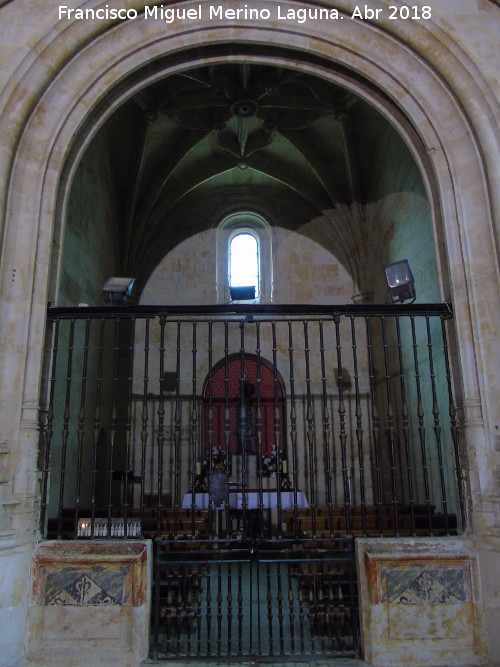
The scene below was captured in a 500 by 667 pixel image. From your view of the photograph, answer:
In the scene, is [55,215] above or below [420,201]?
below

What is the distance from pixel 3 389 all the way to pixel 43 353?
446 mm

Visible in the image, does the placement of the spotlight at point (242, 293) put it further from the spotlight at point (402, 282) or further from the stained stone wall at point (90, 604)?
the stained stone wall at point (90, 604)

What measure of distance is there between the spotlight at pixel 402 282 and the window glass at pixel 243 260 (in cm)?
592

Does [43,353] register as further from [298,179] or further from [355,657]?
[298,179]

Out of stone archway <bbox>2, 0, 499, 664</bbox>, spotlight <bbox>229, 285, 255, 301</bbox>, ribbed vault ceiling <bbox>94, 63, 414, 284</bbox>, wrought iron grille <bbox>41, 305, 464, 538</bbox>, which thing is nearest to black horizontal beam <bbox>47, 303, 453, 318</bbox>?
stone archway <bbox>2, 0, 499, 664</bbox>

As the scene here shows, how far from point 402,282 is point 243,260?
647cm

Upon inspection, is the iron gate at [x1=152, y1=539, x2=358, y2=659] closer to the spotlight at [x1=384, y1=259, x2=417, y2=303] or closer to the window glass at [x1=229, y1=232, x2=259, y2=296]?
the spotlight at [x1=384, y1=259, x2=417, y2=303]

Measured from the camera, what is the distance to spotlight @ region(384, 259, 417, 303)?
212 inches

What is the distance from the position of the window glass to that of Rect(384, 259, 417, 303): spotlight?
19.4ft

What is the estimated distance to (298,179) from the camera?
36.4 feet

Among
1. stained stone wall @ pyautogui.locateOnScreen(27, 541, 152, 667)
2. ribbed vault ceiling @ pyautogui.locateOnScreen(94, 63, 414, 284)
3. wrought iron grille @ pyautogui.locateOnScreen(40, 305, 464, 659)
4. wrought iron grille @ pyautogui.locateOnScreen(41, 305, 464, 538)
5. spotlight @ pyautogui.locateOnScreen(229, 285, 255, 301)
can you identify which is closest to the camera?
stained stone wall @ pyautogui.locateOnScreen(27, 541, 152, 667)

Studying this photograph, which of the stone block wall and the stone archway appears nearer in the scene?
the stone block wall

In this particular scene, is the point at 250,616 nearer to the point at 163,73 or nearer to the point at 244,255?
the point at 163,73

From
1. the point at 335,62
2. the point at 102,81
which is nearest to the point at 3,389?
the point at 102,81
